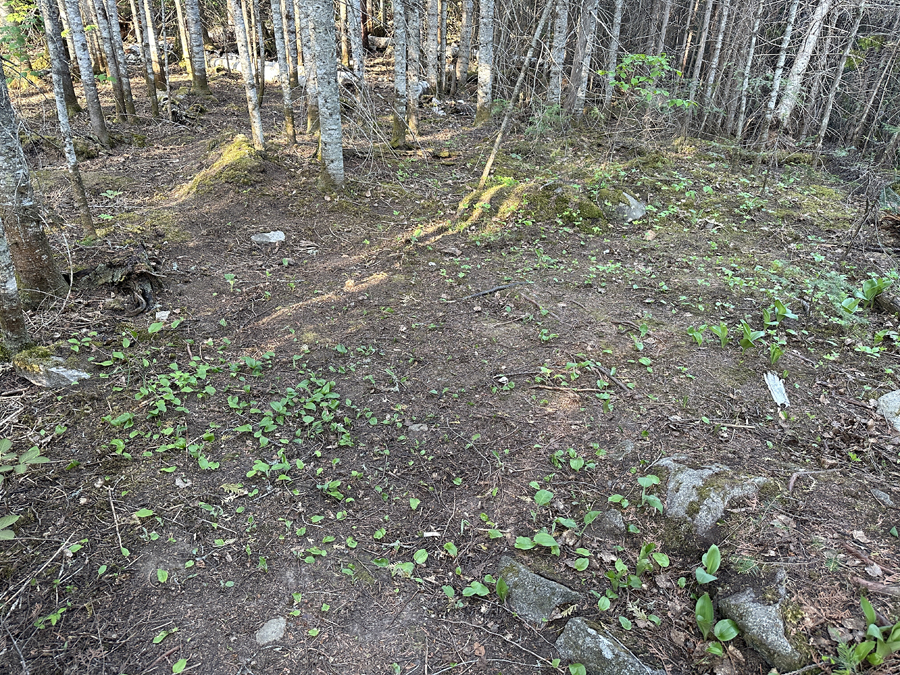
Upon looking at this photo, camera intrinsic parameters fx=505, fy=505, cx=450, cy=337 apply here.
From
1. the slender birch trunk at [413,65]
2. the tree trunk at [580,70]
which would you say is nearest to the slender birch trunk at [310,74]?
the slender birch trunk at [413,65]

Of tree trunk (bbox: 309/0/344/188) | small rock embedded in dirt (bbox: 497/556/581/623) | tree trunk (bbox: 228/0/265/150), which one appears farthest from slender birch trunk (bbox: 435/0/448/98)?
small rock embedded in dirt (bbox: 497/556/581/623)

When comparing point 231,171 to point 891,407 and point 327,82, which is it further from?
point 891,407

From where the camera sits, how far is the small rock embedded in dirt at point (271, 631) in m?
2.70

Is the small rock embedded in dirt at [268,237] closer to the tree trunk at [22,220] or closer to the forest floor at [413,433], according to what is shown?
the forest floor at [413,433]

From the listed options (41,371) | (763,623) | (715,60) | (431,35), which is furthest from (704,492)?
(431,35)

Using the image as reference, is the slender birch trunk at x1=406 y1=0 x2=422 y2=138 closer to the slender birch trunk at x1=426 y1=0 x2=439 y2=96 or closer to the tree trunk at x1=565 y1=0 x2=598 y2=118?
the slender birch trunk at x1=426 y1=0 x2=439 y2=96

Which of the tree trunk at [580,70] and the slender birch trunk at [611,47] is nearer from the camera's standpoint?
the tree trunk at [580,70]

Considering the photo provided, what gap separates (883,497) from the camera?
334 centimetres

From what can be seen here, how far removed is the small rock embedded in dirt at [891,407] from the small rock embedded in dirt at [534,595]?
325 cm

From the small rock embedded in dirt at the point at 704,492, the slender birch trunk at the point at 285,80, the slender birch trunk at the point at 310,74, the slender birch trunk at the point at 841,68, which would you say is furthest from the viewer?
the slender birch trunk at the point at 285,80

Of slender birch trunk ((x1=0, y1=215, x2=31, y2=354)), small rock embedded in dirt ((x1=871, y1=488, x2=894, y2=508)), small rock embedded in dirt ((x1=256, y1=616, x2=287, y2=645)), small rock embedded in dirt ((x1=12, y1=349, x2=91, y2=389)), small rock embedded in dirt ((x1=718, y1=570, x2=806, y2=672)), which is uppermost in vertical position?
slender birch trunk ((x1=0, y1=215, x2=31, y2=354))

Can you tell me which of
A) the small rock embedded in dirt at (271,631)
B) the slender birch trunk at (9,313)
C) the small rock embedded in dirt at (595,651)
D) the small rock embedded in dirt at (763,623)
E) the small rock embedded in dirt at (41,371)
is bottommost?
the small rock embedded in dirt at (271,631)

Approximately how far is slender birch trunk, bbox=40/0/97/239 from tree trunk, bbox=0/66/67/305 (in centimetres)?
128

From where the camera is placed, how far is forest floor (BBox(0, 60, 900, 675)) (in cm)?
276
